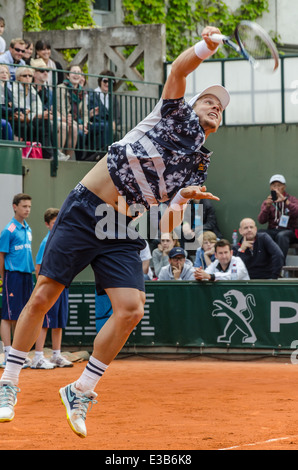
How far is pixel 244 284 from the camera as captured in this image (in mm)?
12164

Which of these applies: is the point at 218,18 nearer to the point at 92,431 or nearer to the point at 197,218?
the point at 197,218

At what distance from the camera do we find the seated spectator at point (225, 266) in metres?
12.5

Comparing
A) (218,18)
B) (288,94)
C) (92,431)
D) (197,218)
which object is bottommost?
(92,431)

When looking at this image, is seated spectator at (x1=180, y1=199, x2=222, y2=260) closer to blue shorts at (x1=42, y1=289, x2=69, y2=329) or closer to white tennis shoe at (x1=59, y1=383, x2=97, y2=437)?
blue shorts at (x1=42, y1=289, x2=69, y2=329)

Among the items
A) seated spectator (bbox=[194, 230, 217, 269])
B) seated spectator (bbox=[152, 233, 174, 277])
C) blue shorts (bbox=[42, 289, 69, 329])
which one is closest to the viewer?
blue shorts (bbox=[42, 289, 69, 329])

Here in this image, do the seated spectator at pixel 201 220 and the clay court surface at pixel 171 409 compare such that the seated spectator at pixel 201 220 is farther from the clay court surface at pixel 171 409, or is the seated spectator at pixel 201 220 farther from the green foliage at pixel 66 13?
the green foliage at pixel 66 13

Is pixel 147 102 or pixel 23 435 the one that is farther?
pixel 147 102

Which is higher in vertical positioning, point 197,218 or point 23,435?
point 197,218

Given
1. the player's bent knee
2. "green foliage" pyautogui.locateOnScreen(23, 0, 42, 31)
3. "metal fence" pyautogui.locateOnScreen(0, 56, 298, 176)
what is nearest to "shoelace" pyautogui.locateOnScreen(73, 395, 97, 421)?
the player's bent knee

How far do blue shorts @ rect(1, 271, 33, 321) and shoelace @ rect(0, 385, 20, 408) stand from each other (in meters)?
5.82

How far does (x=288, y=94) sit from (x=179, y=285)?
20.8 ft

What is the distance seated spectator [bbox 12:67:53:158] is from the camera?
1480 cm
